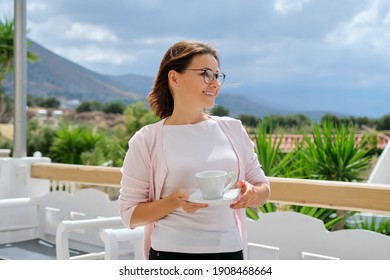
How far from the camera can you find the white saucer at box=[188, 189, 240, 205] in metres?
1.06

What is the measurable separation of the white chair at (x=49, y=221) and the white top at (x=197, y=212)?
115 centimetres

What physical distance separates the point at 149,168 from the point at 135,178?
0.12 feet

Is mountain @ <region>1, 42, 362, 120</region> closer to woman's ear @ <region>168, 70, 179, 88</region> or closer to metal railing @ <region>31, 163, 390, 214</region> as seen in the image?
metal railing @ <region>31, 163, 390, 214</region>

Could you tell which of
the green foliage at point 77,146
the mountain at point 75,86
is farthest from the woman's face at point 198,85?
the mountain at point 75,86

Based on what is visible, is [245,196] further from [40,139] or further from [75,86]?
[75,86]

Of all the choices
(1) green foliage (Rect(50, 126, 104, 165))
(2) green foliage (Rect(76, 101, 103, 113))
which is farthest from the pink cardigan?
(2) green foliage (Rect(76, 101, 103, 113))

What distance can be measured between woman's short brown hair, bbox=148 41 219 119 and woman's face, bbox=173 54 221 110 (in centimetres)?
1

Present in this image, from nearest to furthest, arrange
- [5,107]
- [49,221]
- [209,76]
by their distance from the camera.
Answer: [209,76], [49,221], [5,107]

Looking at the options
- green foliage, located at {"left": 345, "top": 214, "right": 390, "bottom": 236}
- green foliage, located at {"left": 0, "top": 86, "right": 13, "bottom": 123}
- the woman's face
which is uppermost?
green foliage, located at {"left": 0, "top": 86, "right": 13, "bottom": 123}

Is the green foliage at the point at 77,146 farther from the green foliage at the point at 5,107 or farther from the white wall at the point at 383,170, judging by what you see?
the green foliage at the point at 5,107

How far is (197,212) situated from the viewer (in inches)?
45.2

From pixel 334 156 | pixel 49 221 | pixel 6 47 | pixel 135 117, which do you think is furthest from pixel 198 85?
pixel 6 47

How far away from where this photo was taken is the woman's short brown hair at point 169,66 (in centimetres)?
121

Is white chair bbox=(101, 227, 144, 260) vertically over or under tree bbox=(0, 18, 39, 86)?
under
